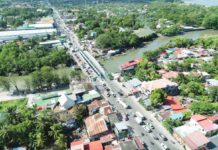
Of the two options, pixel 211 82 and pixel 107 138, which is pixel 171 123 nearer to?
pixel 107 138

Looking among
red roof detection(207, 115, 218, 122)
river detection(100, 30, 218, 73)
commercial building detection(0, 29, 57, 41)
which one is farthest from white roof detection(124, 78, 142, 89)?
commercial building detection(0, 29, 57, 41)

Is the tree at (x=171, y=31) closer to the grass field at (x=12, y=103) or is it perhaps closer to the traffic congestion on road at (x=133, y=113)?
the traffic congestion on road at (x=133, y=113)

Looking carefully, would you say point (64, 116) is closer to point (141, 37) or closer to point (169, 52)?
point (169, 52)

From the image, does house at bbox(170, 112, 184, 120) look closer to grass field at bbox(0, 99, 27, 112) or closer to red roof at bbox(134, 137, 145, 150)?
red roof at bbox(134, 137, 145, 150)

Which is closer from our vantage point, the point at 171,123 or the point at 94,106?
the point at 171,123

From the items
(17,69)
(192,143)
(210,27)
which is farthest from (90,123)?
(210,27)

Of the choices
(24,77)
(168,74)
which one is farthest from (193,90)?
(24,77)
